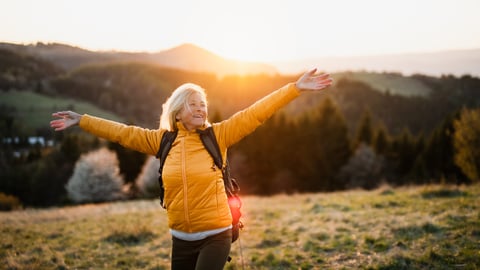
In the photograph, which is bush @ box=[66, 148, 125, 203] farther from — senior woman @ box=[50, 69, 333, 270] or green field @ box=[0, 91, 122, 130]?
green field @ box=[0, 91, 122, 130]

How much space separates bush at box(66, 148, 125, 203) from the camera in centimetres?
4753

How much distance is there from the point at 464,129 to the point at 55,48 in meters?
33.3

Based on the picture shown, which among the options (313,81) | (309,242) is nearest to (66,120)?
(313,81)

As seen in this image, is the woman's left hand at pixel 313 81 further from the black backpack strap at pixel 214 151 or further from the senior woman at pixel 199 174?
the black backpack strap at pixel 214 151

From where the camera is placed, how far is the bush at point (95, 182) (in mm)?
47531

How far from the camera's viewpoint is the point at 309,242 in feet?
27.3

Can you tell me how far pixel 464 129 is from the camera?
33031mm

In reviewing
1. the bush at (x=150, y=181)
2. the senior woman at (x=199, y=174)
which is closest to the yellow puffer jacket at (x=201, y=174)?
the senior woman at (x=199, y=174)

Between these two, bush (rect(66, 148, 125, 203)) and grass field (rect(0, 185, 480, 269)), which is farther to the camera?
bush (rect(66, 148, 125, 203))

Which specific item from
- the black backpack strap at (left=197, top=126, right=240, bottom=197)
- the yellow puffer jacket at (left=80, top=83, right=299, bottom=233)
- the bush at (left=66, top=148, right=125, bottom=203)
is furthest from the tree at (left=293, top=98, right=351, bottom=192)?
the yellow puffer jacket at (left=80, top=83, right=299, bottom=233)

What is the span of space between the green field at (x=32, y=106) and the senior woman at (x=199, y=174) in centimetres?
10388

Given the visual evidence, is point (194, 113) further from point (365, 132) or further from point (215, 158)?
point (365, 132)

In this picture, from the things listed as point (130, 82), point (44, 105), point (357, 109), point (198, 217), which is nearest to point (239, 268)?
point (198, 217)

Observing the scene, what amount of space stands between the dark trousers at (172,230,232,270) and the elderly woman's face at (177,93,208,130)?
3.88 ft
